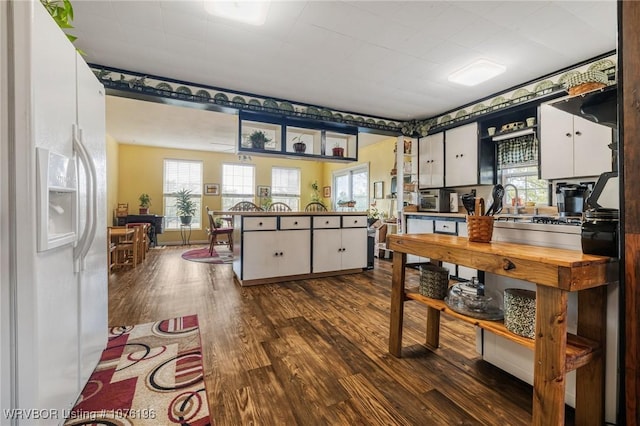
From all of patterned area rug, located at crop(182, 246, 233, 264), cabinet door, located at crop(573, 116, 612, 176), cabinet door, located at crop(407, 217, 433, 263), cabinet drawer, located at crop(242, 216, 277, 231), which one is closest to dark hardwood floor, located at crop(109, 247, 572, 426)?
cabinet drawer, located at crop(242, 216, 277, 231)

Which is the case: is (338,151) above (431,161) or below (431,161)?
above

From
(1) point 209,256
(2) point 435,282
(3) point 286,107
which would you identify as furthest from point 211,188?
(2) point 435,282

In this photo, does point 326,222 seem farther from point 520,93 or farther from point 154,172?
point 154,172

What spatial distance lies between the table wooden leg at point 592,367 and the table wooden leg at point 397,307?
852 mm

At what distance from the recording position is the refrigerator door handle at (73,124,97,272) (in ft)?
4.14

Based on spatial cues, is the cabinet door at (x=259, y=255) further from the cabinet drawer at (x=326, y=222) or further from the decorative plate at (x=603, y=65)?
the decorative plate at (x=603, y=65)

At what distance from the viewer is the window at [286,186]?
8.38 metres

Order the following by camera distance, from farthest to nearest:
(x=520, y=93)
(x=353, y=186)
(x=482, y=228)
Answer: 1. (x=353, y=186)
2. (x=520, y=93)
3. (x=482, y=228)

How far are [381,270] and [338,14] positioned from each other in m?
3.30

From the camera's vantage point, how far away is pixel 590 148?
2.81m

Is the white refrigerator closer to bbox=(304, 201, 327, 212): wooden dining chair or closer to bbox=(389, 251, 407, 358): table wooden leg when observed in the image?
bbox=(389, 251, 407, 358): table wooden leg

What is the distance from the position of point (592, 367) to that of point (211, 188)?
7.76m

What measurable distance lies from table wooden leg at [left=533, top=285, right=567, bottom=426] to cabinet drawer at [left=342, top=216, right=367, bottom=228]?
2924 mm

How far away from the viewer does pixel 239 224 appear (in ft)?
11.3
